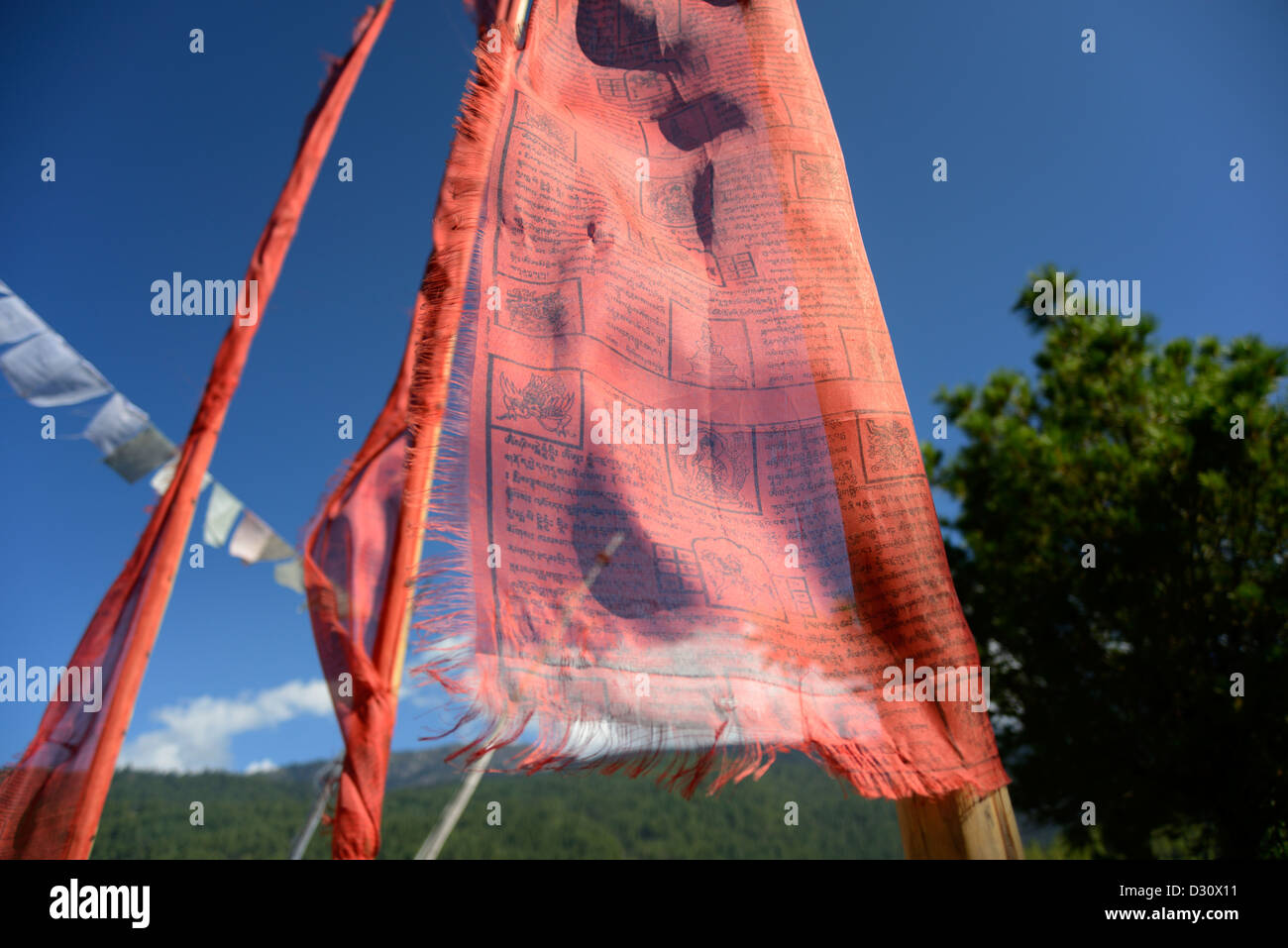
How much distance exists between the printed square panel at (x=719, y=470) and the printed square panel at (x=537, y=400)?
151mm

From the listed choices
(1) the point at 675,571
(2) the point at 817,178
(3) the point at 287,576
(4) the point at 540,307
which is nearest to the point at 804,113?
(2) the point at 817,178

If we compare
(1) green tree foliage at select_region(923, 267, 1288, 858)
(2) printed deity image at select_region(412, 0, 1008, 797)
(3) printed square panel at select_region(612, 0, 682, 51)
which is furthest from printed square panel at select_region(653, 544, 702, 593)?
(1) green tree foliage at select_region(923, 267, 1288, 858)

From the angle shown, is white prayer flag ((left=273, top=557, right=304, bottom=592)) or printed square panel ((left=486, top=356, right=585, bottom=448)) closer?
printed square panel ((left=486, top=356, right=585, bottom=448))

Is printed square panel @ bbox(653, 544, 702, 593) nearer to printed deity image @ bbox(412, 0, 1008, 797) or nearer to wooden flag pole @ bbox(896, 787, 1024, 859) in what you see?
printed deity image @ bbox(412, 0, 1008, 797)

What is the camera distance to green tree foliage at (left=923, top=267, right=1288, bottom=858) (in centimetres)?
350

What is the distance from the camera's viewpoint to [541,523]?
0.88m

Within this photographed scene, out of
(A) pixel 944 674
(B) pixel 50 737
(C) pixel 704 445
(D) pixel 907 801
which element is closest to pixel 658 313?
(C) pixel 704 445

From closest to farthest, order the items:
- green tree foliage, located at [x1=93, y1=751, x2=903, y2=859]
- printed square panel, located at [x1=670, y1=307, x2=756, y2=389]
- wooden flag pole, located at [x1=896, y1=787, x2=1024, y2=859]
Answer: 1. wooden flag pole, located at [x1=896, y1=787, x2=1024, y2=859]
2. printed square panel, located at [x1=670, y1=307, x2=756, y2=389]
3. green tree foliage, located at [x1=93, y1=751, x2=903, y2=859]

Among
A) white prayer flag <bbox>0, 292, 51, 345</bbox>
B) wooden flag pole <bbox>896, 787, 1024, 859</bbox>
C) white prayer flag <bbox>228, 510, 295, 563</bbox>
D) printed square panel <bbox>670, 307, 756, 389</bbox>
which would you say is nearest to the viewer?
wooden flag pole <bbox>896, 787, 1024, 859</bbox>

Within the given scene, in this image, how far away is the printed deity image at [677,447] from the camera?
2.72 ft

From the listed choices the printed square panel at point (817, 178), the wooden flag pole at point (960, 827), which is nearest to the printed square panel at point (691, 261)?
the printed square panel at point (817, 178)

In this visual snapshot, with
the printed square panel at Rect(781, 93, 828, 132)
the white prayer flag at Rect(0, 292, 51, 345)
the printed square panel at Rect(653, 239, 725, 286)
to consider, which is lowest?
the printed square panel at Rect(653, 239, 725, 286)

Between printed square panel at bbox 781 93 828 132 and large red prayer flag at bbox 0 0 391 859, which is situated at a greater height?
printed square panel at bbox 781 93 828 132
